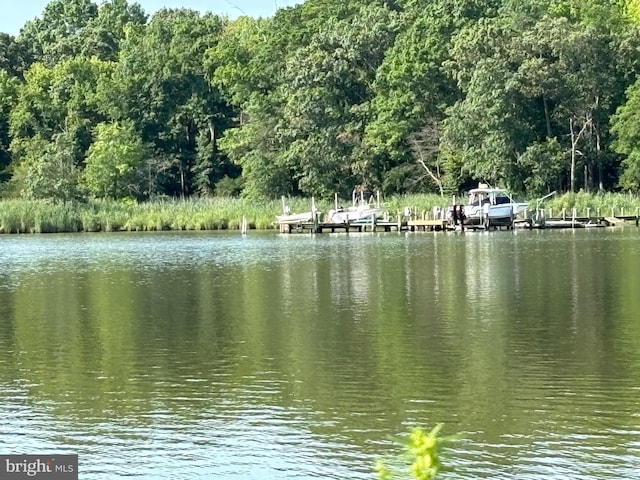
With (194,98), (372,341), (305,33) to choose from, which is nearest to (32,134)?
(194,98)

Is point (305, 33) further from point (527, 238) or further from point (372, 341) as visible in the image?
point (372, 341)

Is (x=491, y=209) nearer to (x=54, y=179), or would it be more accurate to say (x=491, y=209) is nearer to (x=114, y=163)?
(x=54, y=179)

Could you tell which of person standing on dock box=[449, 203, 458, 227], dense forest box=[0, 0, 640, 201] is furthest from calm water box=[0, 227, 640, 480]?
dense forest box=[0, 0, 640, 201]

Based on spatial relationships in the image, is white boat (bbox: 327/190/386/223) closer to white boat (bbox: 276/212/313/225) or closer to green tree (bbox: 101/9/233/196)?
white boat (bbox: 276/212/313/225)

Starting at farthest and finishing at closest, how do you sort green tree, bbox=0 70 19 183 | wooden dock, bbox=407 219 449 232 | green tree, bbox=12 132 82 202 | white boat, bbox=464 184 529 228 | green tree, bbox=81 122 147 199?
green tree, bbox=0 70 19 183 → green tree, bbox=81 122 147 199 → green tree, bbox=12 132 82 202 → white boat, bbox=464 184 529 228 → wooden dock, bbox=407 219 449 232

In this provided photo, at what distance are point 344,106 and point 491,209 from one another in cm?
A: 1670

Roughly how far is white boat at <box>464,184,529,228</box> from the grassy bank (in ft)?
13.9

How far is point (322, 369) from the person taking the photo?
1538 cm

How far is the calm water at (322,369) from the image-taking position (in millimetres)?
11266

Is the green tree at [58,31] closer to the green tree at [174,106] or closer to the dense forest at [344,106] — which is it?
the dense forest at [344,106]

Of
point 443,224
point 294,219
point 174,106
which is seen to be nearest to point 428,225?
point 443,224

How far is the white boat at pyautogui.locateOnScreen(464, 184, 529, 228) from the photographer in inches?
2051

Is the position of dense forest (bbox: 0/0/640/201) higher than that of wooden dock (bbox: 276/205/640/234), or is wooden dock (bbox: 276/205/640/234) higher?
dense forest (bbox: 0/0/640/201)

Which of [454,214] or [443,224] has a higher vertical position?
[454,214]
